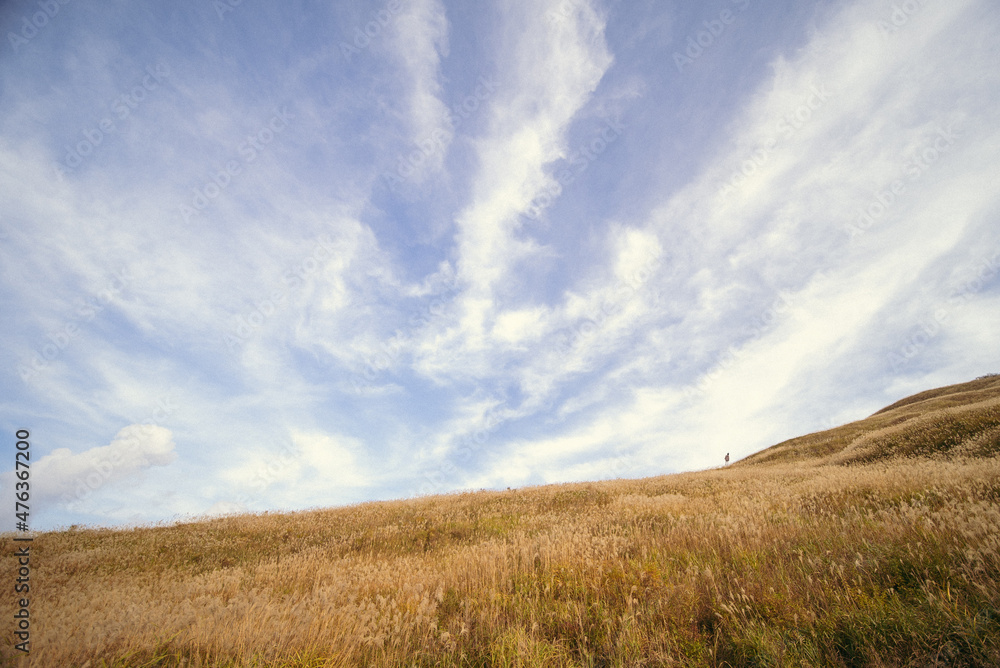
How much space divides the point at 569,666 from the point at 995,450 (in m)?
19.1

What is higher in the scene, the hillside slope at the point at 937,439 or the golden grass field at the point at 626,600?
the hillside slope at the point at 937,439

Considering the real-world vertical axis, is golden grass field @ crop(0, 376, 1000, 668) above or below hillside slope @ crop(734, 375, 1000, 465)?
below

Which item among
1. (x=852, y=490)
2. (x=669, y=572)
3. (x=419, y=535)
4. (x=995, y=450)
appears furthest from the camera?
(x=995, y=450)

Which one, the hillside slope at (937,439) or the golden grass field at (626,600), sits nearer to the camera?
the golden grass field at (626,600)

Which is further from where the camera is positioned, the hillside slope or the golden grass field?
the hillside slope

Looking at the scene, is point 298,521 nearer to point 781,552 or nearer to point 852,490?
point 781,552

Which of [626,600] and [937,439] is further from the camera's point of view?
[937,439]

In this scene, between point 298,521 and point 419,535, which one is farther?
point 298,521

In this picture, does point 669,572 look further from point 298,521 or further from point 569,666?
point 298,521

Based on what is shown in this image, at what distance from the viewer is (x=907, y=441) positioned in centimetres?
1900

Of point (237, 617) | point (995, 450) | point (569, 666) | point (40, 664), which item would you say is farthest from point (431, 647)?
point (995, 450)

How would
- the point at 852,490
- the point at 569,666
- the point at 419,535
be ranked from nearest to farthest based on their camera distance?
the point at 569,666 < the point at 852,490 < the point at 419,535

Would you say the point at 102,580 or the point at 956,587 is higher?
the point at 102,580

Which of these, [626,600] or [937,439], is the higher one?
[937,439]
